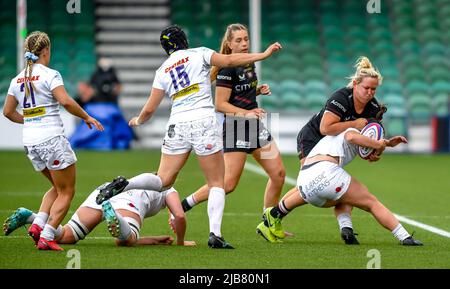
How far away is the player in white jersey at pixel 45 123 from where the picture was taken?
28.1 ft

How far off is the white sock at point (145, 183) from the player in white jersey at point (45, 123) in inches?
21.8

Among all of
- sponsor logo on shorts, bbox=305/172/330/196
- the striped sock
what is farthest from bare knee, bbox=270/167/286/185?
sponsor logo on shorts, bbox=305/172/330/196

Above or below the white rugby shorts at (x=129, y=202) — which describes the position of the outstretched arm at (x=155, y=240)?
below

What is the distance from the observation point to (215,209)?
882 centimetres

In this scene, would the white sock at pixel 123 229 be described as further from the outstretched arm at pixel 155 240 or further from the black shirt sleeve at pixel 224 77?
the black shirt sleeve at pixel 224 77

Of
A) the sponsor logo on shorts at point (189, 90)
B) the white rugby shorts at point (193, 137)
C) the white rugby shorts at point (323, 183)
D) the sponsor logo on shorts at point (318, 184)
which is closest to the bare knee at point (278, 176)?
the white rugby shorts at point (323, 183)

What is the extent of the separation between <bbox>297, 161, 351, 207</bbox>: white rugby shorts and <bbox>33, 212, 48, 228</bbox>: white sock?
2220mm

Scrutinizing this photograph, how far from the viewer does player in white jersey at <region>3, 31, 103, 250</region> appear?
8.55 m

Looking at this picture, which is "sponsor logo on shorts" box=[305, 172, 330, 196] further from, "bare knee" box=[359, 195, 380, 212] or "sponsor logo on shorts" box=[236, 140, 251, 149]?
"sponsor logo on shorts" box=[236, 140, 251, 149]

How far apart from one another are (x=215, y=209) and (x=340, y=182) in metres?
1.13

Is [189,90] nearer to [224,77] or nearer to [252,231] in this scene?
[224,77]

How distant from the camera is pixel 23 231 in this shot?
10078 millimetres
